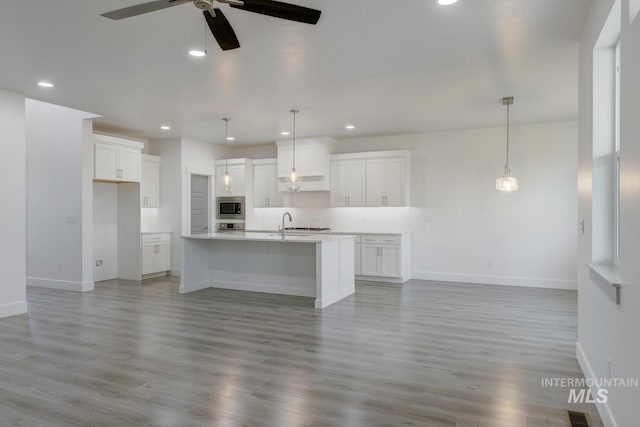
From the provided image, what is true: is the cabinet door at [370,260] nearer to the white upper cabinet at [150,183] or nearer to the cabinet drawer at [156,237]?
the cabinet drawer at [156,237]

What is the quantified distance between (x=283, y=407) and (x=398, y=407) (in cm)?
74

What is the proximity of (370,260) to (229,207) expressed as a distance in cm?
336

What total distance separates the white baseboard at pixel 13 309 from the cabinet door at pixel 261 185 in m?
4.59

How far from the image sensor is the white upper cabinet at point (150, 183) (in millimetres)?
7773

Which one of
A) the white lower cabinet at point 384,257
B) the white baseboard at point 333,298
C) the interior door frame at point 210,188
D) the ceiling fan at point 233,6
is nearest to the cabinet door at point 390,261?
the white lower cabinet at point 384,257

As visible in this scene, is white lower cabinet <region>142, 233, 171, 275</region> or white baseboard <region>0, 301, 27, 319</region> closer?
white baseboard <region>0, 301, 27, 319</region>

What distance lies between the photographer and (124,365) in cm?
335

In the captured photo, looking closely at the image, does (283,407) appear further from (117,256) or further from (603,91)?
(117,256)

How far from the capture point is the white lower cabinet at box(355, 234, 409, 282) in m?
7.17

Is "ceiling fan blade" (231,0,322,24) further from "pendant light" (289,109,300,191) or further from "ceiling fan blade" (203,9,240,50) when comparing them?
"pendant light" (289,109,300,191)

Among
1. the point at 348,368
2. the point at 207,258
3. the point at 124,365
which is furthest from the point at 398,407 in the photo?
the point at 207,258

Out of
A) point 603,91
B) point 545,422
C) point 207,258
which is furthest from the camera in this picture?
point 207,258

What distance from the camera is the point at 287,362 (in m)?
3.42

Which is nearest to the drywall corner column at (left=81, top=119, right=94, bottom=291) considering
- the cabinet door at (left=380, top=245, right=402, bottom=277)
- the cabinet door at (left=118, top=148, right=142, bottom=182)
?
the cabinet door at (left=118, top=148, right=142, bottom=182)
